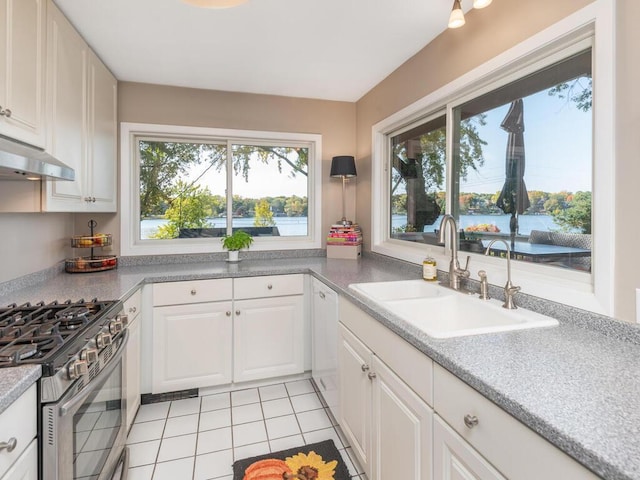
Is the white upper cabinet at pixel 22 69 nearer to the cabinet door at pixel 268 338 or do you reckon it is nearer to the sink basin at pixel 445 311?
the cabinet door at pixel 268 338

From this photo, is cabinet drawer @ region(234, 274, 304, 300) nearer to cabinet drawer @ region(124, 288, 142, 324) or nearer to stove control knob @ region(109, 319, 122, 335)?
cabinet drawer @ region(124, 288, 142, 324)

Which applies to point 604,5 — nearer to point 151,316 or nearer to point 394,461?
point 394,461

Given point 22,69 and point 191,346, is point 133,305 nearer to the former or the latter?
point 191,346

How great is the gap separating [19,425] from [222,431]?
133 cm

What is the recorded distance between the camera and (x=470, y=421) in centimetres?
89

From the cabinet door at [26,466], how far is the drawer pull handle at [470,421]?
115 centimetres

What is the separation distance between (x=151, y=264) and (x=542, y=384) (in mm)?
2712

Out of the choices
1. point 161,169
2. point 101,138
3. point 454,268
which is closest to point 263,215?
point 161,169

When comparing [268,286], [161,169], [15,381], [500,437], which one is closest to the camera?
[500,437]

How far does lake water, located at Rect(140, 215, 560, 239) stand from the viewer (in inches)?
61.2

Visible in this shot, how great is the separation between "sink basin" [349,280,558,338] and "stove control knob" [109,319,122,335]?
1.13 metres

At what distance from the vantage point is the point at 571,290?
1.29 metres

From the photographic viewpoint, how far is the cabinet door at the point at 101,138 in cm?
221

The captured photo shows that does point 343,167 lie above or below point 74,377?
above
